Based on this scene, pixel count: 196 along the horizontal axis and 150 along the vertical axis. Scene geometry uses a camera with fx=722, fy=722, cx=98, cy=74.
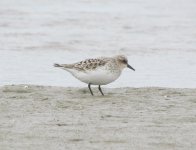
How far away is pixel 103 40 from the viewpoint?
1783 cm

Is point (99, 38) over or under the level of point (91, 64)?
under

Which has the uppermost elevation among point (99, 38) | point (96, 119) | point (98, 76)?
point (96, 119)

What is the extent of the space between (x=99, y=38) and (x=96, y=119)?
30.5 ft

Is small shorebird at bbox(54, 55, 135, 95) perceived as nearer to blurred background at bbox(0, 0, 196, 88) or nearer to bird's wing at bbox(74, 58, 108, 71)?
bird's wing at bbox(74, 58, 108, 71)

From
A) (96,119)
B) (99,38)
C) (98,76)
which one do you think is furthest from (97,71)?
(99,38)

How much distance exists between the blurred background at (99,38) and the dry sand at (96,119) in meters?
1.95

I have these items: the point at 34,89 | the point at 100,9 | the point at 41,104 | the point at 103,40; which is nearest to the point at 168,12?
the point at 100,9

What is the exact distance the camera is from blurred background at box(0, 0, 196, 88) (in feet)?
45.2

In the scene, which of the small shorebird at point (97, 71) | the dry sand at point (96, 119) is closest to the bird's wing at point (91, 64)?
the small shorebird at point (97, 71)

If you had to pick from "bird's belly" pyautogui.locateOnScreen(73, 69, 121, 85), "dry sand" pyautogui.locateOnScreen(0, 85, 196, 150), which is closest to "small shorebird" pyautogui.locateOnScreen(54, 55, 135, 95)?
"bird's belly" pyautogui.locateOnScreen(73, 69, 121, 85)

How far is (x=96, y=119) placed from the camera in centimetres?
890

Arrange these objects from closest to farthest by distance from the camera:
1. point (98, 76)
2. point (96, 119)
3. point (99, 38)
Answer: point (96, 119) → point (98, 76) → point (99, 38)

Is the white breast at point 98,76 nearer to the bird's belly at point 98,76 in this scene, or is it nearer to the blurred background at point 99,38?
the bird's belly at point 98,76

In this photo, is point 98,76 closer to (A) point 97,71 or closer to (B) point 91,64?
(A) point 97,71
